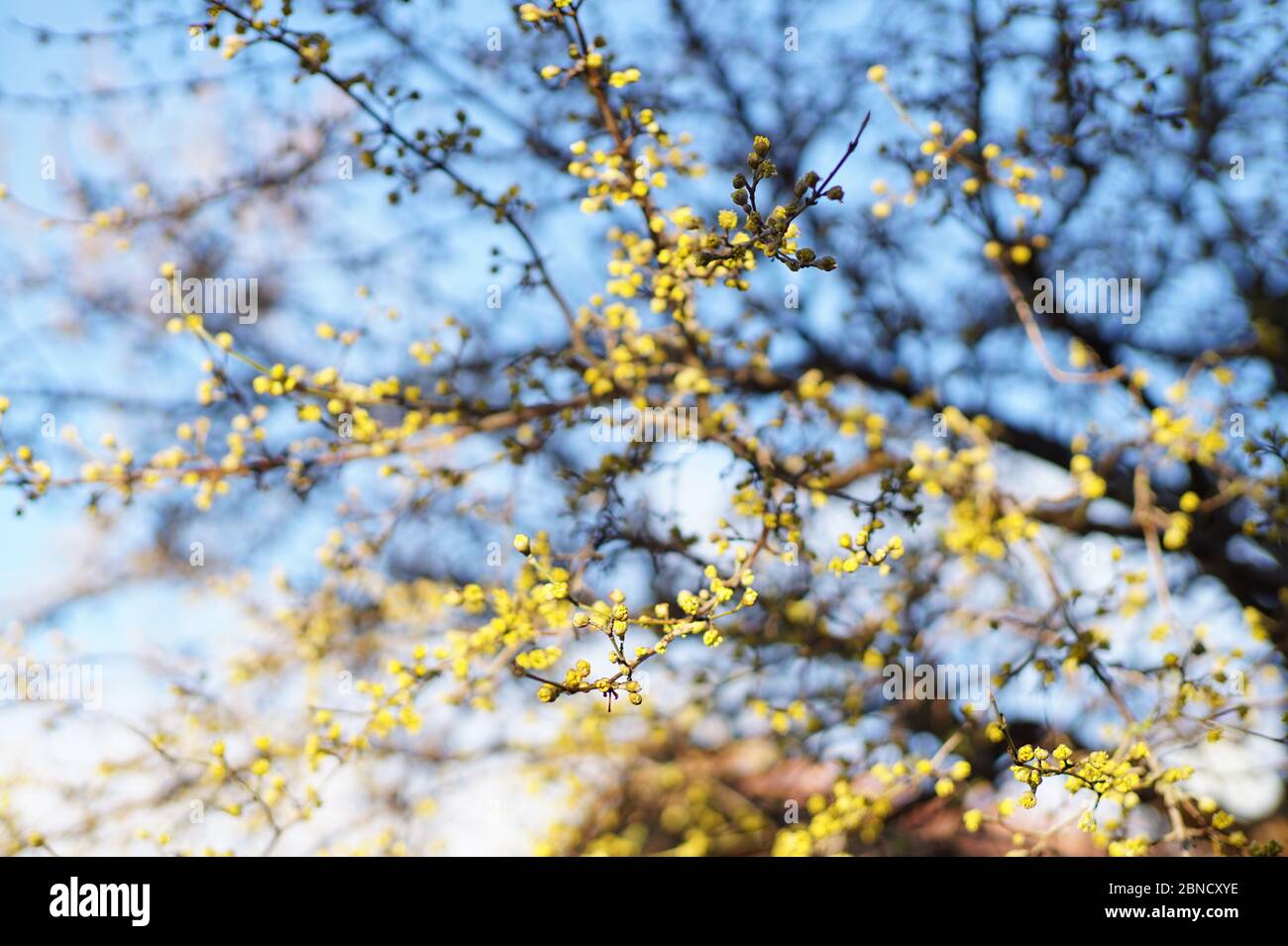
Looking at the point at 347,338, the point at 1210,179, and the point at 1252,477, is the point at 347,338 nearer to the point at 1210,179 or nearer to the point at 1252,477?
the point at 1252,477

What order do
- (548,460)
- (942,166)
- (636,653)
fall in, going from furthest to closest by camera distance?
(548,460), (942,166), (636,653)

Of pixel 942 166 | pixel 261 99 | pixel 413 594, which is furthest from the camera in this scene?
pixel 413 594

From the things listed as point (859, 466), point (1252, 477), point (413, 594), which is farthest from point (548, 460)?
point (1252, 477)

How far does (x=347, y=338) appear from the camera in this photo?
13.0 ft

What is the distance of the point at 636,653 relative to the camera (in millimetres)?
2301

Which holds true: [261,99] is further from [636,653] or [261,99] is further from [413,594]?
[636,653]

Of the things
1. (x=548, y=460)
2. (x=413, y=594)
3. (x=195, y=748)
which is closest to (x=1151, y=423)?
(x=548, y=460)
